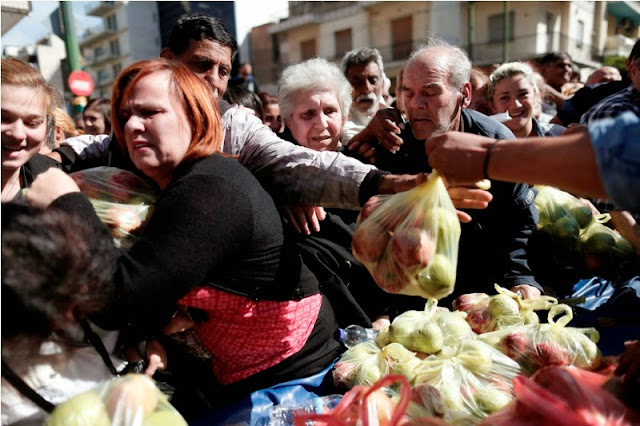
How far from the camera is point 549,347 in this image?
1708mm

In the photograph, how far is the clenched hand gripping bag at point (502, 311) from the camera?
6.58 ft

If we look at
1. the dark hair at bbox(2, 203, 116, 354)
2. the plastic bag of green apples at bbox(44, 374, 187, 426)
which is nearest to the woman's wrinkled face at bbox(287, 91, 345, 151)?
the dark hair at bbox(2, 203, 116, 354)

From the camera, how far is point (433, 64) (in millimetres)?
Result: 2627

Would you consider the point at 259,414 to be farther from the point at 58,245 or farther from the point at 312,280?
the point at 58,245

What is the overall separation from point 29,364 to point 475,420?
1.28 meters

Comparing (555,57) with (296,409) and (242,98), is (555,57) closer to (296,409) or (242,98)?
(242,98)

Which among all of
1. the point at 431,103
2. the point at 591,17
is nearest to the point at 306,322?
the point at 431,103

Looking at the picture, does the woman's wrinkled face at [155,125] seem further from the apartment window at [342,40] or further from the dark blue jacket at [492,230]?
the apartment window at [342,40]

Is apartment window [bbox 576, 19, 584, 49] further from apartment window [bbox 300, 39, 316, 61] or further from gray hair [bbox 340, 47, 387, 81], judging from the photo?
gray hair [bbox 340, 47, 387, 81]

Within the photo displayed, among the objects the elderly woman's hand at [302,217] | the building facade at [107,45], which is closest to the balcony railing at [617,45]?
the elderly woman's hand at [302,217]

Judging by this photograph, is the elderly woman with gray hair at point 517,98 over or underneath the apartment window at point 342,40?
underneath

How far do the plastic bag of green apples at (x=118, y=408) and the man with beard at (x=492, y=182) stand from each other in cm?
169

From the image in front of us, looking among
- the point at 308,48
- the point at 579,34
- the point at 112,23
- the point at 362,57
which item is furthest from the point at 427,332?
the point at 112,23

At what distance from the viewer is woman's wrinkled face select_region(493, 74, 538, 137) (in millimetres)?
3607
